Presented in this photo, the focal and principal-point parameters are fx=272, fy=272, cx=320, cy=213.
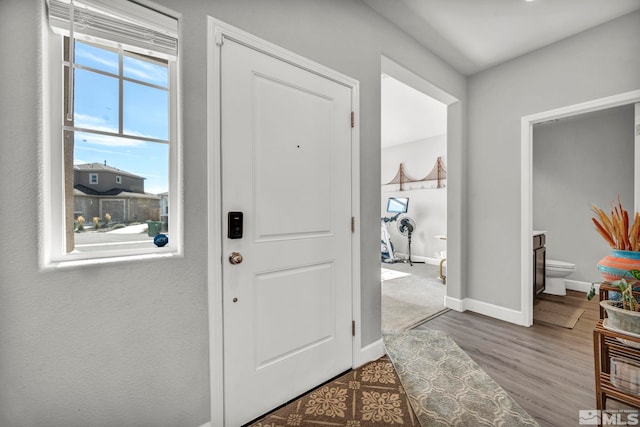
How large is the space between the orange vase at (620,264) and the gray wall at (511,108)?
126 centimetres

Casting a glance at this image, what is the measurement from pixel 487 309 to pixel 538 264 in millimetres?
876

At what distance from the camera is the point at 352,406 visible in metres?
1.60

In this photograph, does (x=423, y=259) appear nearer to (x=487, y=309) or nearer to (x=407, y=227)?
(x=407, y=227)

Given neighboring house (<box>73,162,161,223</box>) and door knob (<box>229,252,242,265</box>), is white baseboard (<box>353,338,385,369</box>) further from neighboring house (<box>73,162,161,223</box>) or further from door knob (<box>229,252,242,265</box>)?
neighboring house (<box>73,162,161,223</box>)

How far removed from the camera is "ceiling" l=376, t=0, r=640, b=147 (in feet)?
6.70

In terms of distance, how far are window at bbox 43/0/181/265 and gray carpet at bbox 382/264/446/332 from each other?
89.9 inches

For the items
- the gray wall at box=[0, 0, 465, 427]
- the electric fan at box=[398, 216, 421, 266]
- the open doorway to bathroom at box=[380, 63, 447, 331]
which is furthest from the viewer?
the electric fan at box=[398, 216, 421, 266]

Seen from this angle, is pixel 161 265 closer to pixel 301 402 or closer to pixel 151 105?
pixel 151 105

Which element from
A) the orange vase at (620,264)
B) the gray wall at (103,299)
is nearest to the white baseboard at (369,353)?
the gray wall at (103,299)

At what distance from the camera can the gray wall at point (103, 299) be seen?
955mm

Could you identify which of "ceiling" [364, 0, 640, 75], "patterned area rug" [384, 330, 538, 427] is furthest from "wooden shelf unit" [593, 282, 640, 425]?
"ceiling" [364, 0, 640, 75]

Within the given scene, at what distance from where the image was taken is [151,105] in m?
1.31

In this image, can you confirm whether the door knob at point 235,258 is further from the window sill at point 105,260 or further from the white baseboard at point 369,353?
the white baseboard at point 369,353

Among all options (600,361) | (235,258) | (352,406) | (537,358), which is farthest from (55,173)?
(537,358)
